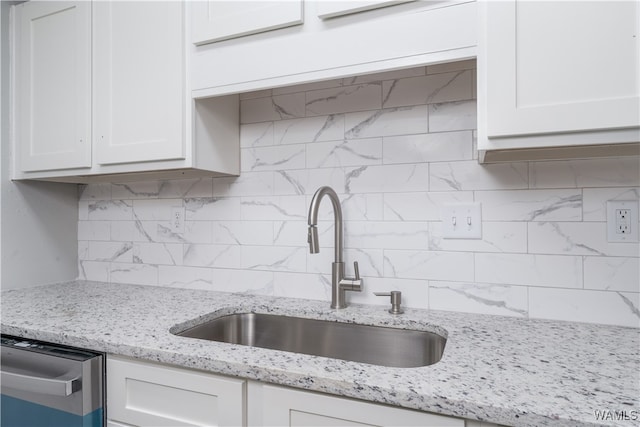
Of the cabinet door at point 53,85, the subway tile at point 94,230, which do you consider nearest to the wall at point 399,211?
the subway tile at point 94,230

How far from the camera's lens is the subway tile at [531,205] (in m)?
1.19

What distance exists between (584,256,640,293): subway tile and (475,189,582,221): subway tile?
14cm

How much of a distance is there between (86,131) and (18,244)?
0.68 metres

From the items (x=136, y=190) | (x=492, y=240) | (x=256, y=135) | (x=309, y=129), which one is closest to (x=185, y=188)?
(x=136, y=190)

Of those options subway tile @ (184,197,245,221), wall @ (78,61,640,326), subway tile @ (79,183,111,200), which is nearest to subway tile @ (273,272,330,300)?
wall @ (78,61,640,326)

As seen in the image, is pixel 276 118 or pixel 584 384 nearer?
pixel 584 384

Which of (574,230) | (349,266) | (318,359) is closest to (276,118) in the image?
(349,266)

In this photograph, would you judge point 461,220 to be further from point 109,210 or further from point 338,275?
point 109,210

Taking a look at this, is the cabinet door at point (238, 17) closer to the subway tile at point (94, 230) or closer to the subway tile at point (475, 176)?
the subway tile at point (475, 176)

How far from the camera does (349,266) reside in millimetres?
1451

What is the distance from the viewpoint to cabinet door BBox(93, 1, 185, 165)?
4.55ft

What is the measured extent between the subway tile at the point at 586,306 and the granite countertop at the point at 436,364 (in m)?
0.04

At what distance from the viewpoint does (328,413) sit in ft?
2.64

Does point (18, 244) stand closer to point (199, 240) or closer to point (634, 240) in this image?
point (199, 240)
